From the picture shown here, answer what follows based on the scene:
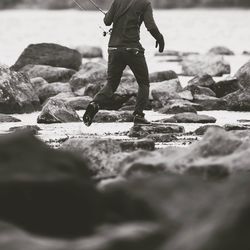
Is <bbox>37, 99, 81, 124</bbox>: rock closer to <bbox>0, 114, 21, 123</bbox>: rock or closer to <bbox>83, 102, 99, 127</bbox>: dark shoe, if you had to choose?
<bbox>0, 114, 21, 123</bbox>: rock

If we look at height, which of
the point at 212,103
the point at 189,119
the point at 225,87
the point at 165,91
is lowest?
the point at 225,87

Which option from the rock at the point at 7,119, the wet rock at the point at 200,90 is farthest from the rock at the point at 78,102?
the wet rock at the point at 200,90

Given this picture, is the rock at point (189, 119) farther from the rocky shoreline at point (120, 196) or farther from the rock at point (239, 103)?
the rocky shoreline at point (120, 196)

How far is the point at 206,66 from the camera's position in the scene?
22.5 metres

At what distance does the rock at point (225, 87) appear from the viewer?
17.2 m

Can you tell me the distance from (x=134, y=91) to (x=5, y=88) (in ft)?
7.02

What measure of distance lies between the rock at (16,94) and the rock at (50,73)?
4257 mm

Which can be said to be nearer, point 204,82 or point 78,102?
point 78,102

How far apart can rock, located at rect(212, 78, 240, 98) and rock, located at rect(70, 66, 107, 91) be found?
2526 mm

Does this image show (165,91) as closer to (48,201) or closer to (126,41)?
(126,41)

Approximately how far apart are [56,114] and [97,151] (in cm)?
575

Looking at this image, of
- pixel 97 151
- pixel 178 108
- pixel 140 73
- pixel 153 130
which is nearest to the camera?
pixel 97 151

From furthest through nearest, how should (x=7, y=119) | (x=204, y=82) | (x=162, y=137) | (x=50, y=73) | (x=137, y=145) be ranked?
(x=50, y=73) → (x=204, y=82) → (x=7, y=119) → (x=162, y=137) → (x=137, y=145)

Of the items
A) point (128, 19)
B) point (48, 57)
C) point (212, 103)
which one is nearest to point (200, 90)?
point (212, 103)
